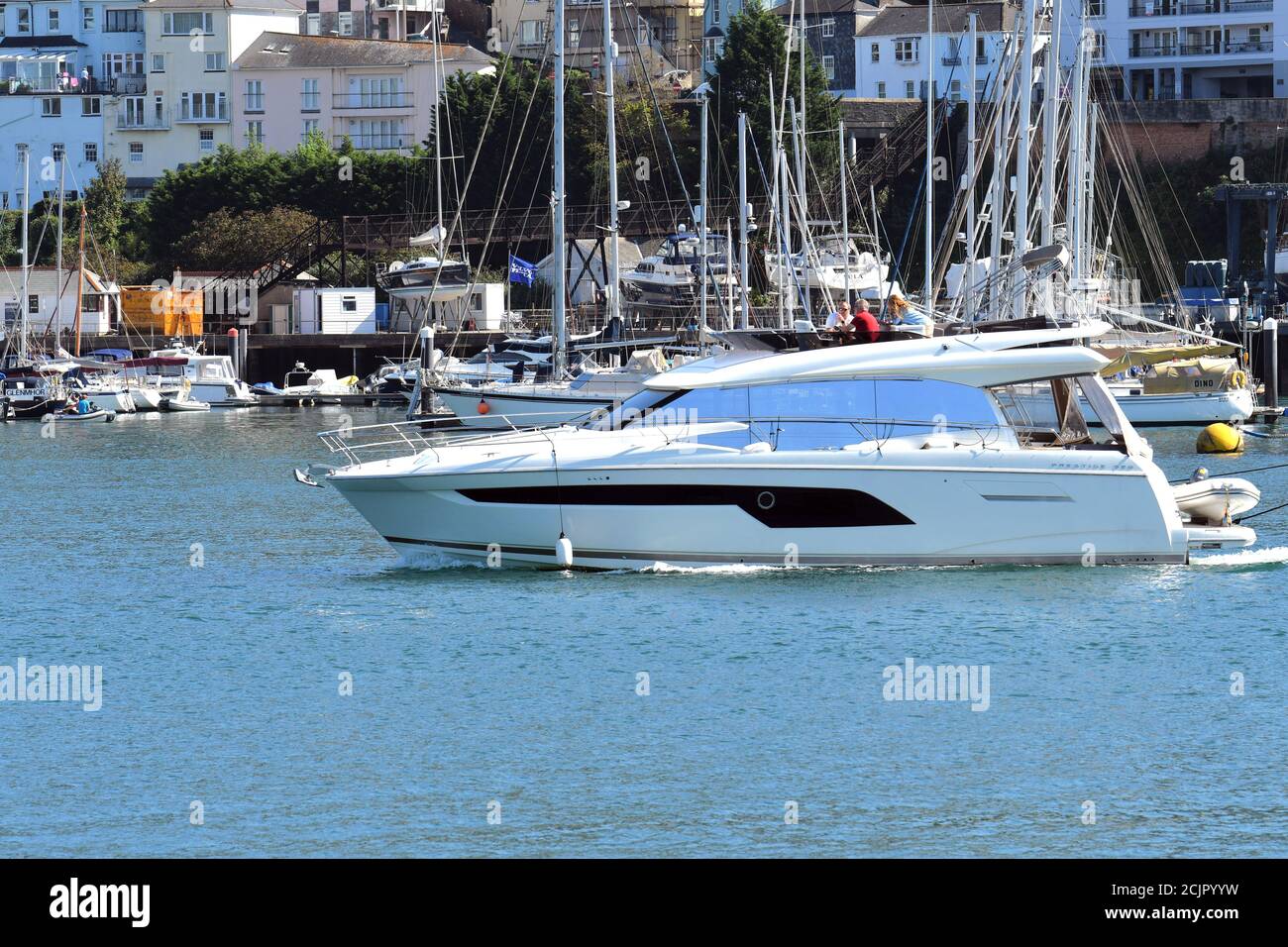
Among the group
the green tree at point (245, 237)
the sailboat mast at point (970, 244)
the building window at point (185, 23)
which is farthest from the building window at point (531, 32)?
the sailboat mast at point (970, 244)

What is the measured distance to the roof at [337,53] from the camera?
108625 millimetres

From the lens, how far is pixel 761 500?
73.6 feet

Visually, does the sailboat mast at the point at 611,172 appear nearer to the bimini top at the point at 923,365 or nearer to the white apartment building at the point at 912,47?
the bimini top at the point at 923,365

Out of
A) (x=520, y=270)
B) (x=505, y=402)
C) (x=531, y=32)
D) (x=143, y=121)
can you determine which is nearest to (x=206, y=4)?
(x=143, y=121)

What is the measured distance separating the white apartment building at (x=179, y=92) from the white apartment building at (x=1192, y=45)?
46.4 metres

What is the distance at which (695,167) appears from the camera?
90.0 meters

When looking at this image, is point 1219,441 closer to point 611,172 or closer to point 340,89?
point 611,172

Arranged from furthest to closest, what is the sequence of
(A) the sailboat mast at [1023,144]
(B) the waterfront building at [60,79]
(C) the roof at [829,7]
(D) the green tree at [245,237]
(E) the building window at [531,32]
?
(B) the waterfront building at [60,79]
(E) the building window at [531,32]
(C) the roof at [829,7]
(D) the green tree at [245,237]
(A) the sailboat mast at [1023,144]

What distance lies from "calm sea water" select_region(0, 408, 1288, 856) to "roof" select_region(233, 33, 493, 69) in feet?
274

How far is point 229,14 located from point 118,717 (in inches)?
3973

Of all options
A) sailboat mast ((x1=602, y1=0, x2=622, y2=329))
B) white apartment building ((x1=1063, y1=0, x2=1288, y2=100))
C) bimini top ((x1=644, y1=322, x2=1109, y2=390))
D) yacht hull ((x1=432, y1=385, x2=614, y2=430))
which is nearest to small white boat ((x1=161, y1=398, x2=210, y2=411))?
yacht hull ((x1=432, y1=385, x2=614, y2=430))

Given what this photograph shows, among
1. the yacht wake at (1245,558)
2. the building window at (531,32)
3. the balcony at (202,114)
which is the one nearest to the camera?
the yacht wake at (1245,558)
